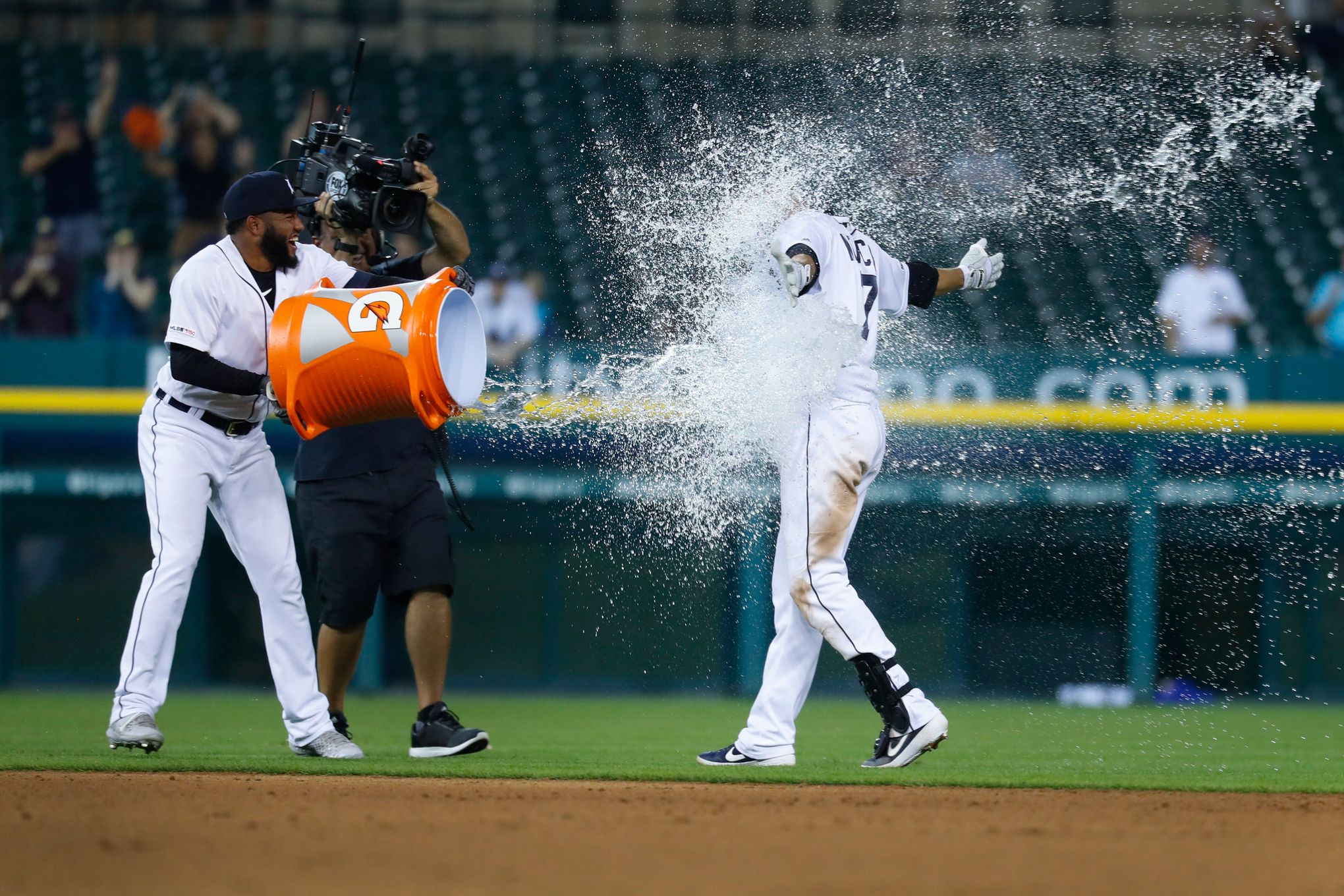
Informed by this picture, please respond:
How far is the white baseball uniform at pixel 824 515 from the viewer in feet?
17.6

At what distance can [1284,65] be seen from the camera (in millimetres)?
12344

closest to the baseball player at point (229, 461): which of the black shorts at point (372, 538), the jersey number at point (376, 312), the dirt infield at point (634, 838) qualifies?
the black shorts at point (372, 538)

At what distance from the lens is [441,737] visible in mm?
5551

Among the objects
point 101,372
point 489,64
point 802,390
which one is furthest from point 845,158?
point 489,64

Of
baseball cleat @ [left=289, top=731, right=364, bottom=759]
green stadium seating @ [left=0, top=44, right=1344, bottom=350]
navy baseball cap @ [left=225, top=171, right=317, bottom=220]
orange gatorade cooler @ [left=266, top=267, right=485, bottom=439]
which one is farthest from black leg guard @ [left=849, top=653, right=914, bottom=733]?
green stadium seating @ [left=0, top=44, right=1344, bottom=350]

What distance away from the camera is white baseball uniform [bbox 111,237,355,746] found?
5.51 metres

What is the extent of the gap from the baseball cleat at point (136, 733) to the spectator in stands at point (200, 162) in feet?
21.1

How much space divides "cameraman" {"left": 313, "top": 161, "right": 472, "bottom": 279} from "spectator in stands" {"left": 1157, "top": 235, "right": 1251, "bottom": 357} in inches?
218

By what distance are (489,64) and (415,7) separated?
3.87 ft

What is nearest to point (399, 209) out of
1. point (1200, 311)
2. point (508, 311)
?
point (508, 311)

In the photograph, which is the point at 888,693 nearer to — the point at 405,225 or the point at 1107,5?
the point at 405,225

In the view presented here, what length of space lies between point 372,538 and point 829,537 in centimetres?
159

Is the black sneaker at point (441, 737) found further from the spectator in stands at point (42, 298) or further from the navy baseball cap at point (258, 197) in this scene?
the spectator in stands at point (42, 298)

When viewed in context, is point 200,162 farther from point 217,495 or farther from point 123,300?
point 217,495
